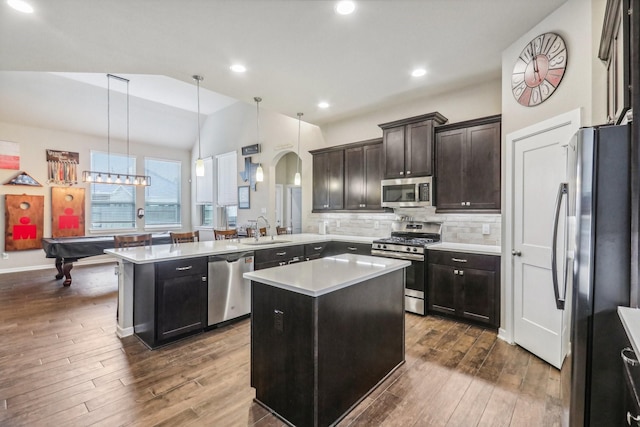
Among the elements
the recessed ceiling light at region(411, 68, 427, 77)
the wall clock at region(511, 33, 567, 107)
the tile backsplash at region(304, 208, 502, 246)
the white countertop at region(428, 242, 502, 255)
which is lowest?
the white countertop at region(428, 242, 502, 255)

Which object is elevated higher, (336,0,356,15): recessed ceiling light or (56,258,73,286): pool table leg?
(336,0,356,15): recessed ceiling light

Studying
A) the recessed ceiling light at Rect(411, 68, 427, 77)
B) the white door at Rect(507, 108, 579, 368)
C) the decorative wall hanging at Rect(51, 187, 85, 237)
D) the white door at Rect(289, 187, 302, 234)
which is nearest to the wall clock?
the white door at Rect(507, 108, 579, 368)

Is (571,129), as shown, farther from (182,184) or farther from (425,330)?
(182,184)

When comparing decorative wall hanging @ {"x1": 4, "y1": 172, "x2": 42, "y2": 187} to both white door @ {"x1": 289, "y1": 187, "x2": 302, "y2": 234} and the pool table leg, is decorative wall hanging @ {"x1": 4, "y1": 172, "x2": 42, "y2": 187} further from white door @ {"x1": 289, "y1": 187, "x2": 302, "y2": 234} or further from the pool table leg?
white door @ {"x1": 289, "y1": 187, "x2": 302, "y2": 234}

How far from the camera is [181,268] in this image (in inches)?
119

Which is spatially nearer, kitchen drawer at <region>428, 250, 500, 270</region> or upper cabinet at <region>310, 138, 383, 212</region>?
kitchen drawer at <region>428, 250, 500, 270</region>

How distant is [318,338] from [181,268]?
6.29 feet

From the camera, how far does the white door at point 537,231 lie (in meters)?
2.51

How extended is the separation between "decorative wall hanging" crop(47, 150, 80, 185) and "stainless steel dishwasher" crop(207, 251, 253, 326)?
6152 mm

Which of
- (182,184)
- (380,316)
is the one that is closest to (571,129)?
Answer: (380,316)

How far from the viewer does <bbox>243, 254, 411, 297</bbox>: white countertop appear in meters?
1.78

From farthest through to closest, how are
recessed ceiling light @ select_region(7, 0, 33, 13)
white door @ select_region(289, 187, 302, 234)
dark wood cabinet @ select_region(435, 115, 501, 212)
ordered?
1. white door @ select_region(289, 187, 302, 234)
2. dark wood cabinet @ select_region(435, 115, 501, 212)
3. recessed ceiling light @ select_region(7, 0, 33, 13)

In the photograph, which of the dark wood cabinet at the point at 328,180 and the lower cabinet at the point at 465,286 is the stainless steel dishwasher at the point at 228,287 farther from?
the lower cabinet at the point at 465,286

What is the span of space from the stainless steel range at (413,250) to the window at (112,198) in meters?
7.00
